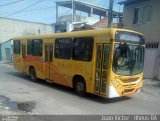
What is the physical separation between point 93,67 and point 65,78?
2529 millimetres

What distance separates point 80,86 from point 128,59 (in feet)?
8.69

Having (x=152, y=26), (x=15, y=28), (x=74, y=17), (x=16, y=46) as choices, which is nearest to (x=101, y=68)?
(x=152, y=26)

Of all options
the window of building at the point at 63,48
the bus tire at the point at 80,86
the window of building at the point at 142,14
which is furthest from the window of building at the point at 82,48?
the window of building at the point at 142,14

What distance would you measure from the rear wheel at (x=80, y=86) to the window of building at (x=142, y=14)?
905 cm

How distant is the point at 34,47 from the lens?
15.3 metres

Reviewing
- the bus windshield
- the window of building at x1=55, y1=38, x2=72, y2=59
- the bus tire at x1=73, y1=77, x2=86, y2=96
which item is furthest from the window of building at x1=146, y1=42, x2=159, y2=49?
the bus tire at x1=73, y1=77, x2=86, y2=96

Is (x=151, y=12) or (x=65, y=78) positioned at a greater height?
(x=151, y=12)

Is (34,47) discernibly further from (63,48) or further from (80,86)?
(80,86)

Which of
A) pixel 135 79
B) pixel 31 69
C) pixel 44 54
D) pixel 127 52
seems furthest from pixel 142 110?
pixel 31 69

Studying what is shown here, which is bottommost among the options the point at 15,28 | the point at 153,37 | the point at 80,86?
the point at 80,86

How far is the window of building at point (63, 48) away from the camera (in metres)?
11.9

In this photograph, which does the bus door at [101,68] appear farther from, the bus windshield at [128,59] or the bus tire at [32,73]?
the bus tire at [32,73]

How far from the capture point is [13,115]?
24.7ft

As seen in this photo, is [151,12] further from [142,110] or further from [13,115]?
[13,115]
